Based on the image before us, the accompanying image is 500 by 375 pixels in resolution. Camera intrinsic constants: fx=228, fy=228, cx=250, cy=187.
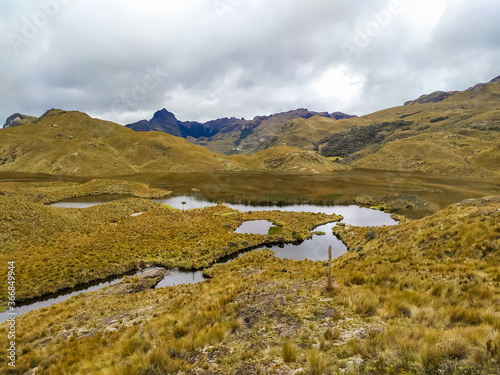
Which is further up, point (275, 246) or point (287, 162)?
point (287, 162)

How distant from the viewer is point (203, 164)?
154625mm

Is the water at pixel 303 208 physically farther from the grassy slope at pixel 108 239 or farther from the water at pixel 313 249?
the water at pixel 313 249

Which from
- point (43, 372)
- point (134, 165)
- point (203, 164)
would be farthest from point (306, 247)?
point (134, 165)

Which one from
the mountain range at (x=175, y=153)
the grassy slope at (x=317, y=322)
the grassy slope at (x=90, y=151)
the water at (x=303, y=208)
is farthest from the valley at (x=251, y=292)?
the grassy slope at (x=90, y=151)

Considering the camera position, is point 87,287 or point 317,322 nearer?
point 317,322

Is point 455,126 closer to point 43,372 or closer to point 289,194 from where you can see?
point 289,194

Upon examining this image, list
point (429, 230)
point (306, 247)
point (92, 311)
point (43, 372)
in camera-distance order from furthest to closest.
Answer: point (306, 247)
point (429, 230)
point (92, 311)
point (43, 372)

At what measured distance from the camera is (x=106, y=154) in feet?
452

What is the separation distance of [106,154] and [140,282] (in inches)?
5678

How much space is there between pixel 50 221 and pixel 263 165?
143149 mm

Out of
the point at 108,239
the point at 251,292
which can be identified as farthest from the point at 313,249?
the point at 108,239

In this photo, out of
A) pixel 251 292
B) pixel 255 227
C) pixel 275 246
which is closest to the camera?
pixel 251 292

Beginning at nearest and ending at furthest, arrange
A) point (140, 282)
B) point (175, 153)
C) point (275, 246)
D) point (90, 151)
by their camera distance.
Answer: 1. point (140, 282)
2. point (275, 246)
3. point (90, 151)
4. point (175, 153)

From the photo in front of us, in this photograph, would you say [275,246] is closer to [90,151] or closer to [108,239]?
[108,239]
